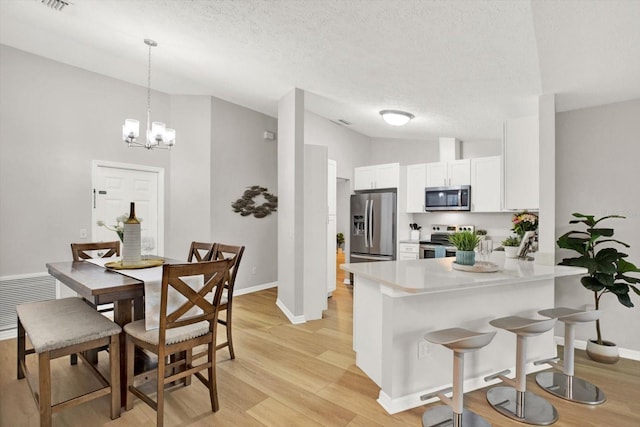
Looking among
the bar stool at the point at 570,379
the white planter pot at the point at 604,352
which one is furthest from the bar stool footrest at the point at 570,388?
the white planter pot at the point at 604,352

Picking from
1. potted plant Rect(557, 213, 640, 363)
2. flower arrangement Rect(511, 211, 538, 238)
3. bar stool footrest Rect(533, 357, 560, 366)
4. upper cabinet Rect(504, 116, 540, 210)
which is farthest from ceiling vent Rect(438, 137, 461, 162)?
bar stool footrest Rect(533, 357, 560, 366)

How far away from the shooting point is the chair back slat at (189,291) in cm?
192

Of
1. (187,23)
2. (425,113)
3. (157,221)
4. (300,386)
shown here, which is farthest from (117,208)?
(425,113)

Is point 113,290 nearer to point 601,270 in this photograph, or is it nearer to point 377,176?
point 601,270

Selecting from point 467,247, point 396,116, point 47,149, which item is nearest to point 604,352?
point 467,247

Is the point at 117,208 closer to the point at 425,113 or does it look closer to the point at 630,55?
the point at 425,113

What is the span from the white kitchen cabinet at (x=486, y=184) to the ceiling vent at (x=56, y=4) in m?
5.13

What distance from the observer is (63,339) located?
6.29 feet

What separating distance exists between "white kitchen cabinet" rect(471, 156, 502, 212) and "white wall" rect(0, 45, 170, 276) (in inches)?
201

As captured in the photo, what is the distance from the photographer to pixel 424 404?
229 centimetres

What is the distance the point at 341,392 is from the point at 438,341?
3.09 feet

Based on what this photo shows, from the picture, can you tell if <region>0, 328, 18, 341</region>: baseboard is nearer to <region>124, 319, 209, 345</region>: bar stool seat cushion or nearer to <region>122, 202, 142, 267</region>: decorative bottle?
<region>122, 202, 142, 267</region>: decorative bottle

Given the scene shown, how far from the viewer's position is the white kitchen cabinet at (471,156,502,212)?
191 inches

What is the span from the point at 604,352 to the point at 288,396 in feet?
9.44
